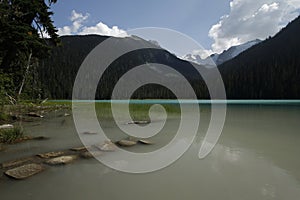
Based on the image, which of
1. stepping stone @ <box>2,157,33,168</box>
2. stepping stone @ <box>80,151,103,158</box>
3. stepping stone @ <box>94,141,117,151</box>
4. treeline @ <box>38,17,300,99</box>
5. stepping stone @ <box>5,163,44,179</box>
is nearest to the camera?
stepping stone @ <box>5,163,44,179</box>

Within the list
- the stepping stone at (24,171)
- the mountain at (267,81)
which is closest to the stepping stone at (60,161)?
the stepping stone at (24,171)

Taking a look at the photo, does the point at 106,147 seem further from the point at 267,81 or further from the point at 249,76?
the point at 249,76

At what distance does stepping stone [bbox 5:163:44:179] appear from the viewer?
220 inches

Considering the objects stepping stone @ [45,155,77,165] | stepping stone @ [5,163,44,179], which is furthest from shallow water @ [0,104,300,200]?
stepping stone @ [45,155,77,165]

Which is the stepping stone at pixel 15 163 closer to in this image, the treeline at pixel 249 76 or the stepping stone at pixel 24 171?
the stepping stone at pixel 24 171

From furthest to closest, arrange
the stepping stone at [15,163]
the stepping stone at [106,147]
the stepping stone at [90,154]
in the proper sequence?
the stepping stone at [106,147], the stepping stone at [90,154], the stepping stone at [15,163]

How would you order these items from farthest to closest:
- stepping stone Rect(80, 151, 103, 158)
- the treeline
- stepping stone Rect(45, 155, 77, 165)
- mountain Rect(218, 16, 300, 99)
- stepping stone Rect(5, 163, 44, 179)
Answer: the treeline
mountain Rect(218, 16, 300, 99)
stepping stone Rect(80, 151, 103, 158)
stepping stone Rect(45, 155, 77, 165)
stepping stone Rect(5, 163, 44, 179)

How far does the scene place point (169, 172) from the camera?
640cm

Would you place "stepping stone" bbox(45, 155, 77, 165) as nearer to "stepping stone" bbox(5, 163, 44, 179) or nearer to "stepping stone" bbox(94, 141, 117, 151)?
"stepping stone" bbox(5, 163, 44, 179)

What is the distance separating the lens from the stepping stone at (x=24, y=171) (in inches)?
220

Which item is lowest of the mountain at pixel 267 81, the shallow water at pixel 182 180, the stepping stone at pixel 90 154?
the shallow water at pixel 182 180

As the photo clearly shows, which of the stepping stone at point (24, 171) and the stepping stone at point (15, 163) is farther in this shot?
the stepping stone at point (15, 163)

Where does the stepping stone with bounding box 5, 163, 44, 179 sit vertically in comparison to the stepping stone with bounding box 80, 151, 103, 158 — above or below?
above

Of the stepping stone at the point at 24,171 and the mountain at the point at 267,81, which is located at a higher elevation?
the mountain at the point at 267,81
